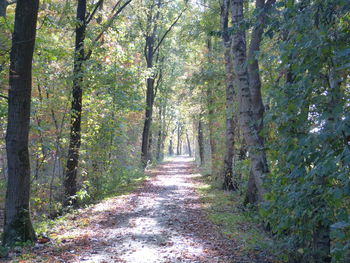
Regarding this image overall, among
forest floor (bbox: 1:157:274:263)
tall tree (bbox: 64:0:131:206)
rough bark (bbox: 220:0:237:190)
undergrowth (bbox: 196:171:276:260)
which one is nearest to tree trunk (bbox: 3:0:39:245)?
forest floor (bbox: 1:157:274:263)

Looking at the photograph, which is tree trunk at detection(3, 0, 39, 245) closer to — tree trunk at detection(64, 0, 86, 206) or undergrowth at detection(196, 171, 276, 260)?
tree trunk at detection(64, 0, 86, 206)

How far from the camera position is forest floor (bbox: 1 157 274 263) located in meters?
6.14

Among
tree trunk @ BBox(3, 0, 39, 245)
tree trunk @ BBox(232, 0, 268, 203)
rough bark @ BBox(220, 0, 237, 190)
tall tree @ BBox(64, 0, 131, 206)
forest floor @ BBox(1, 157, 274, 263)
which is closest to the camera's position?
forest floor @ BBox(1, 157, 274, 263)

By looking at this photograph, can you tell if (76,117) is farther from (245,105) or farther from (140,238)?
(245,105)

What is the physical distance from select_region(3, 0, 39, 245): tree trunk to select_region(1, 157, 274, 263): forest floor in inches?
29.3

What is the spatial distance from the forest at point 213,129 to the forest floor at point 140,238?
7cm

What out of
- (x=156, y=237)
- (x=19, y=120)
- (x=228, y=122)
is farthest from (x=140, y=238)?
(x=228, y=122)

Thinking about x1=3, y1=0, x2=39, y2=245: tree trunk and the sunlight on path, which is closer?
the sunlight on path

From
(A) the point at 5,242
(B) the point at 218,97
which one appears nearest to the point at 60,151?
(A) the point at 5,242

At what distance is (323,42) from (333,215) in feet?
6.77

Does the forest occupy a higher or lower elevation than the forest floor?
higher

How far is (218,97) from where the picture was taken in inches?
653

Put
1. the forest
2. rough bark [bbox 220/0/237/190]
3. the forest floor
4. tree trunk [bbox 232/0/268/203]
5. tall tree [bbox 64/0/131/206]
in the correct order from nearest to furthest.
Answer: the forest, the forest floor, tree trunk [bbox 232/0/268/203], tall tree [bbox 64/0/131/206], rough bark [bbox 220/0/237/190]

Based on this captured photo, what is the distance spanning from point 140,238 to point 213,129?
1199 centimetres
